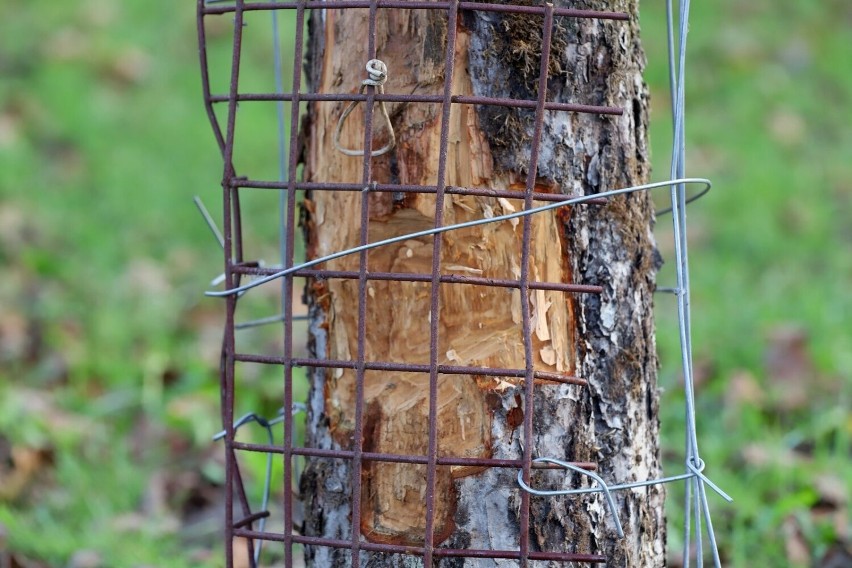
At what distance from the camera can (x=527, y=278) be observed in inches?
54.0

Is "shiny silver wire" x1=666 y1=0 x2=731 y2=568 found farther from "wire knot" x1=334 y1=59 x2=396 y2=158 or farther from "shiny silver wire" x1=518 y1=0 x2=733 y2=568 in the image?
"wire knot" x1=334 y1=59 x2=396 y2=158

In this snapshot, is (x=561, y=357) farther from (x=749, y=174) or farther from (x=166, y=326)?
(x=749, y=174)

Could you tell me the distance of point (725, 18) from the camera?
5.75 metres

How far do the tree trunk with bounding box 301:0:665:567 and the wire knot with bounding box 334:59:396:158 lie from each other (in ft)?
0.09

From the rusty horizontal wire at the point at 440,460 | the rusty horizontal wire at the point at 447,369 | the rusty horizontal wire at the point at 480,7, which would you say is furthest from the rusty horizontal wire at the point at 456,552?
the rusty horizontal wire at the point at 480,7

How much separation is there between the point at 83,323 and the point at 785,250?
9.45 ft

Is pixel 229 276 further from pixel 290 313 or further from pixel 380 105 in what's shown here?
pixel 380 105

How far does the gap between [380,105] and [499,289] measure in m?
0.35

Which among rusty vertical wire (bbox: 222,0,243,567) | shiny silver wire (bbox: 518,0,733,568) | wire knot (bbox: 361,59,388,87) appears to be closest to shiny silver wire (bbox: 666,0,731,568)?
shiny silver wire (bbox: 518,0,733,568)

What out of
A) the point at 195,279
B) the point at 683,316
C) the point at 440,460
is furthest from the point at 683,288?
the point at 195,279

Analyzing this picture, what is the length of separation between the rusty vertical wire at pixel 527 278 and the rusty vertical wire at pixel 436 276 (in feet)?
0.42

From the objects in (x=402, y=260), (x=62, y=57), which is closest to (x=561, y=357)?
(x=402, y=260)

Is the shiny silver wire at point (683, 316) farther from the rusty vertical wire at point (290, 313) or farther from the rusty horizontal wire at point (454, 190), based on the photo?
the rusty vertical wire at point (290, 313)

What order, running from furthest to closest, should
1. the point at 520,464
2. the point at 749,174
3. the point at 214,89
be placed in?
the point at 214,89 < the point at 749,174 < the point at 520,464
